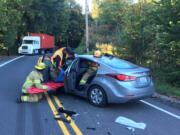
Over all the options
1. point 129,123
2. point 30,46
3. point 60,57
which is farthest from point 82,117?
point 30,46

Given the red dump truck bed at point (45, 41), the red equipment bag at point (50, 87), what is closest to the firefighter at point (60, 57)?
the red equipment bag at point (50, 87)

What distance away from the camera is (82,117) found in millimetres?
9352

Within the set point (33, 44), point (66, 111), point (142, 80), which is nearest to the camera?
point (66, 111)

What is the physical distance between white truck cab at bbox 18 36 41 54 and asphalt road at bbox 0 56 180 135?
4126 centimetres

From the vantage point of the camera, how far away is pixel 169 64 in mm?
16656

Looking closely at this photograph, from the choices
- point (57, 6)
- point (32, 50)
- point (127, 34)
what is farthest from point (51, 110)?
point (57, 6)

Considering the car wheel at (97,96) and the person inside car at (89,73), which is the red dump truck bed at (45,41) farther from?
the car wheel at (97,96)

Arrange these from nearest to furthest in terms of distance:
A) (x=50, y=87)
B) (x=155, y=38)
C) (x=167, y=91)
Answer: (x=50, y=87), (x=167, y=91), (x=155, y=38)

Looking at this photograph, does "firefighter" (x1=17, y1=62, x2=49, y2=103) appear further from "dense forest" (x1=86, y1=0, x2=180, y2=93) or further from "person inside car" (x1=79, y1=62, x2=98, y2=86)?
"dense forest" (x1=86, y1=0, x2=180, y2=93)

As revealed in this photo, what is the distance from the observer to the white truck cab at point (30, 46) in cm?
5316

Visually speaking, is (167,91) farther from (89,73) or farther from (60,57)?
(60,57)

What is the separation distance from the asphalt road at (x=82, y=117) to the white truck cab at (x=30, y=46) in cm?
4126

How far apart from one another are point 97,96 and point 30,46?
144 feet

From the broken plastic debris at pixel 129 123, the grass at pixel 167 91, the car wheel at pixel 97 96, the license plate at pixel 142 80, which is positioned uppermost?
the license plate at pixel 142 80
